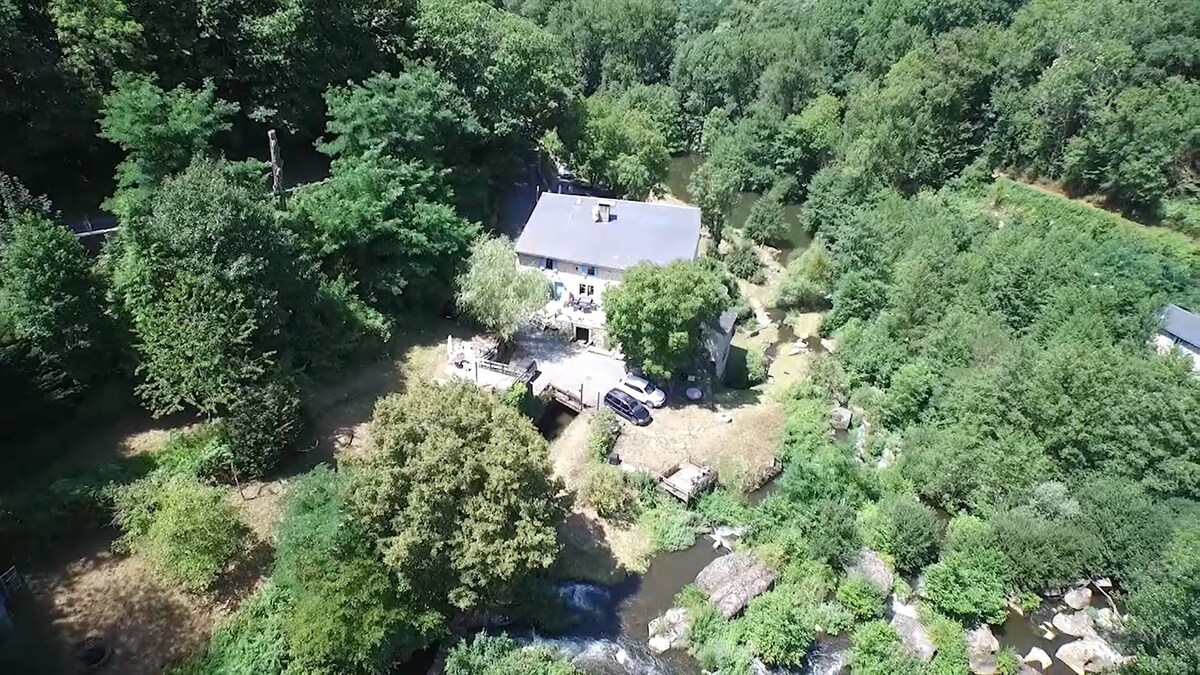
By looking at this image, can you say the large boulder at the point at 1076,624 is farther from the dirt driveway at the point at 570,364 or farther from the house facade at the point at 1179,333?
the dirt driveway at the point at 570,364

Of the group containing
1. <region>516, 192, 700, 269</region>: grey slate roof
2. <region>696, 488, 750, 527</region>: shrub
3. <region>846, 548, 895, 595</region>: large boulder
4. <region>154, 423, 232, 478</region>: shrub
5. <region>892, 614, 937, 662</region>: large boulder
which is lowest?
<region>892, 614, 937, 662</region>: large boulder

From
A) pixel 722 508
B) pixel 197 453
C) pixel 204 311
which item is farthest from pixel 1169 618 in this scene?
pixel 204 311

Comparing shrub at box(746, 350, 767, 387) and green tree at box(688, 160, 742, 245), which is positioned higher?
green tree at box(688, 160, 742, 245)

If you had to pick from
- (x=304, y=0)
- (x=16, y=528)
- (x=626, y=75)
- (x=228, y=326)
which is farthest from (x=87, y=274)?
(x=626, y=75)

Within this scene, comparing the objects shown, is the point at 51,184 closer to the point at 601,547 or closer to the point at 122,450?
the point at 122,450

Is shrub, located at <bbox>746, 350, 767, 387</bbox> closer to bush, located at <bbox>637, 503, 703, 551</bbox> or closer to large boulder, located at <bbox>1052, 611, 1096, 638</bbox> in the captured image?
bush, located at <bbox>637, 503, 703, 551</bbox>

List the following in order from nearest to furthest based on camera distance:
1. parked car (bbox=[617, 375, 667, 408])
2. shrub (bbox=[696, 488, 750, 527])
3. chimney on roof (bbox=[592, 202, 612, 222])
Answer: shrub (bbox=[696, 488, 750, 527]) → parked car (bbox=[617, 375, 667, 408]) → chimney on roof (bbox=[592, 202, 612, 222])

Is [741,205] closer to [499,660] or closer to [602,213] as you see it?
[602,213]

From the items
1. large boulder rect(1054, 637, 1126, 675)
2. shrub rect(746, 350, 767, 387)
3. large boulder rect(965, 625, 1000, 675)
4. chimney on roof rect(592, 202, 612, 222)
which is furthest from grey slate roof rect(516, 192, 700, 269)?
large boulder rect(1054, 637, 1126, 675)
